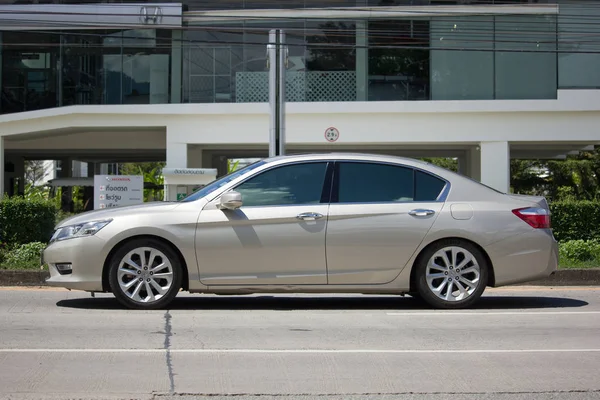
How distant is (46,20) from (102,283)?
17991 mm

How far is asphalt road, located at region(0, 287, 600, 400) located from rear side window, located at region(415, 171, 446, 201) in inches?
47.5

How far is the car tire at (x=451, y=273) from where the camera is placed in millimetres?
8820

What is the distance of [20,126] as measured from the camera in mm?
26203

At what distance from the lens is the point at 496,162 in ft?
81.5

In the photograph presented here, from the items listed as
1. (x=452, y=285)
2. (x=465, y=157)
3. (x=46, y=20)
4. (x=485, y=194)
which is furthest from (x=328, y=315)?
(x=465, y=157)

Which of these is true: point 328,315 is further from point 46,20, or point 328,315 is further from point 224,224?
point 46,20

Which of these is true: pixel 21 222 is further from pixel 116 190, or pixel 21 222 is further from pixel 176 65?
pixel 176 65

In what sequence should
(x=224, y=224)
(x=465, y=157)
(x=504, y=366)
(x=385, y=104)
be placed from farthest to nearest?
(x=465, y=157)
(x=385, y=104)
(x=224, y=224)
(x=504, y=366)

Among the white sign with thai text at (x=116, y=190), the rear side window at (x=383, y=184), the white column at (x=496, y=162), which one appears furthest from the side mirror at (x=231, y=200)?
the white column at (x=496, y=162)

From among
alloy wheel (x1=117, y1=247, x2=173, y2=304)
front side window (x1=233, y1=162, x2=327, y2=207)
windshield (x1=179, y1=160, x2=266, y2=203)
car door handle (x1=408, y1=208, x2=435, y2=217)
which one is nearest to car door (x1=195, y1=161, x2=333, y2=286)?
front side window (x1=233, y1=162, x2=327, y2=207)

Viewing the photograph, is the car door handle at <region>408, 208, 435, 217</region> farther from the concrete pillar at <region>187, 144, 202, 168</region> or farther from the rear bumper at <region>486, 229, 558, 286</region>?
the concrete pillar at <region>187, 144, 202, 168</region>

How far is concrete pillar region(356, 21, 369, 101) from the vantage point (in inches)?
958

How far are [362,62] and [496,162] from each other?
16.0ft

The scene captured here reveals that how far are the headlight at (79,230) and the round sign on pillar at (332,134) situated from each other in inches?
638
